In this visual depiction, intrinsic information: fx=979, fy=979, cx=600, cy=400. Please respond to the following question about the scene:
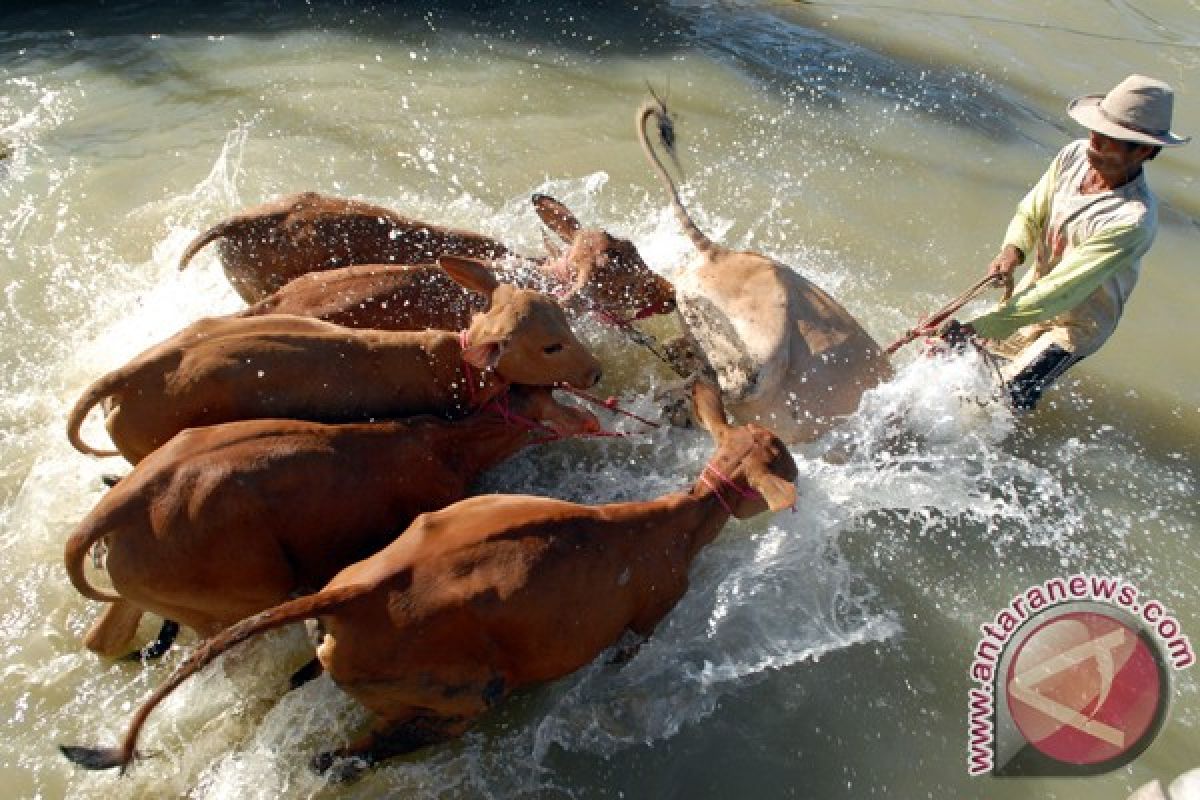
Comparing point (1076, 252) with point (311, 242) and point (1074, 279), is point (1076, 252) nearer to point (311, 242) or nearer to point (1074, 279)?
point (1074, 279)

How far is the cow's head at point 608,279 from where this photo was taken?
16.3 ft

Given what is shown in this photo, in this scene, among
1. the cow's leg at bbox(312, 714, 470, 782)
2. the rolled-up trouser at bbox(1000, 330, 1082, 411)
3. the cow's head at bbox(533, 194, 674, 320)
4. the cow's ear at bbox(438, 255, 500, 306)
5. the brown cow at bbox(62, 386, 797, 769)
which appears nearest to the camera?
the brown cow at bbox(62, 386, 797, 769)

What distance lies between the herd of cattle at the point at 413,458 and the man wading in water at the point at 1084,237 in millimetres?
853

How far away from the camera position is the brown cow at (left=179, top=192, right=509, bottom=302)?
16.8 ft

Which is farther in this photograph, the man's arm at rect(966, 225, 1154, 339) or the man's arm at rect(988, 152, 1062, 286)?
the man's arm at rect(988, 152, 1062, 286)

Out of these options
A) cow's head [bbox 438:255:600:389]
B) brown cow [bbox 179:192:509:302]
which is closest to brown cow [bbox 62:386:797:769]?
cow's head [bbox 438:255:600:389]

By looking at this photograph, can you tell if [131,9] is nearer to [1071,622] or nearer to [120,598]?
[120,598]

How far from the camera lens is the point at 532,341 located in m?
4.29

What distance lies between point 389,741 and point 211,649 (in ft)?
2.48

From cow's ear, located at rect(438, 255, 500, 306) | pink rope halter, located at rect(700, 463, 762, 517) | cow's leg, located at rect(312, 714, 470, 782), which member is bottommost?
cow's leg, located at rect(312, 714, 470, 782)

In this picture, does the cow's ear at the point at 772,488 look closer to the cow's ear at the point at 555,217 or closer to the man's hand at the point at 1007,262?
the cow's ear at the point at 555,217

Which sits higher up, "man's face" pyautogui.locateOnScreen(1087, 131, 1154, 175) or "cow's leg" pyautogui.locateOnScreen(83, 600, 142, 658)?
"man's face" pyautogui.locateOnScreen(1087, 131, 1154, 175)

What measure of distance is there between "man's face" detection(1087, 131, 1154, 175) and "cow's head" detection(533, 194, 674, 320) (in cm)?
217

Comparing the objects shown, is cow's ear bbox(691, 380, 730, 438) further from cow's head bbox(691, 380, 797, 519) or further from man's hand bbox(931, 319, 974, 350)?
man's hand bbox(931, 319, 974, 350)
